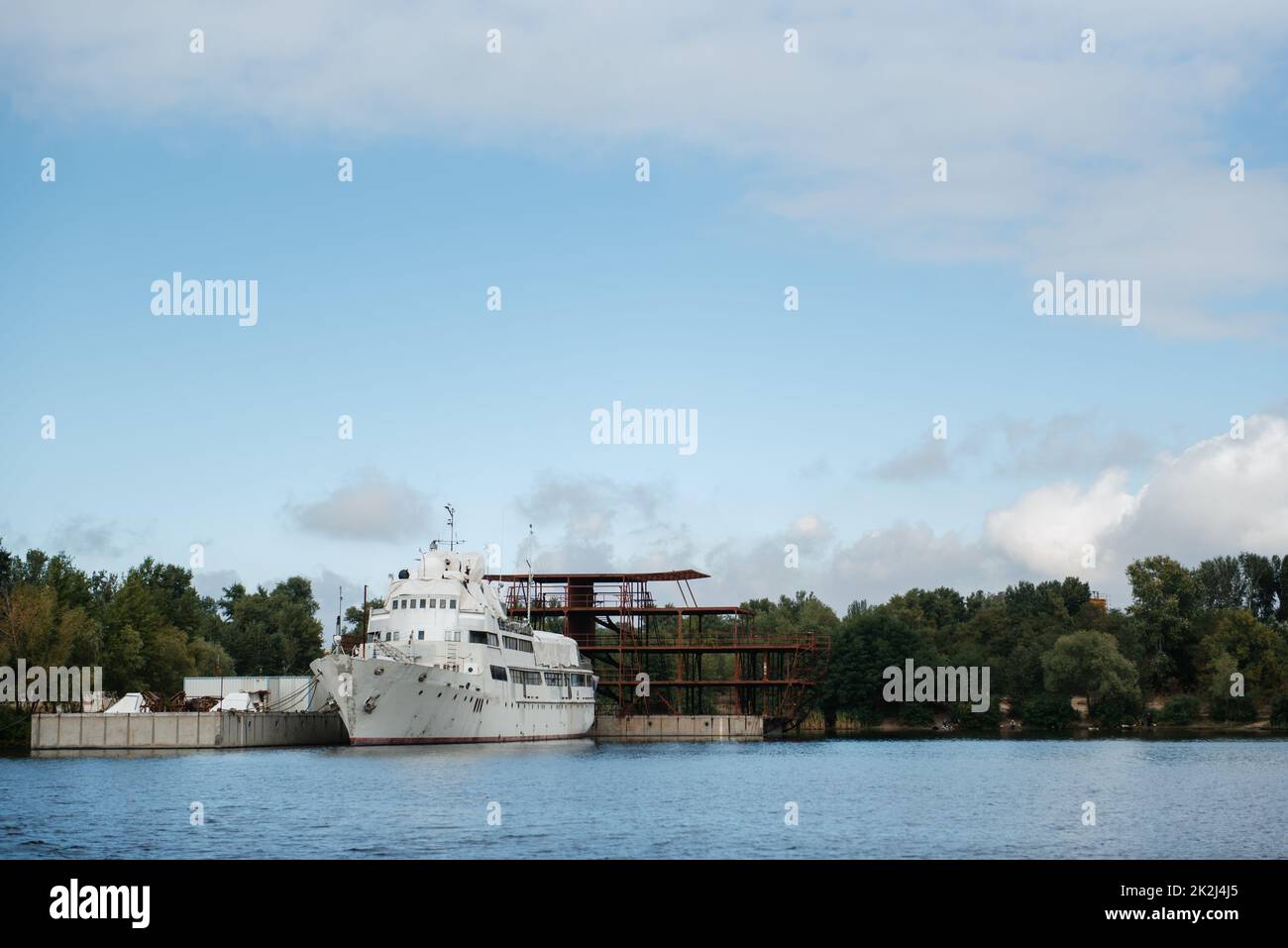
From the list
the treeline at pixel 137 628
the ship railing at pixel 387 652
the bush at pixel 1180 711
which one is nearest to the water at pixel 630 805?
the ship railing at pixel 387 652

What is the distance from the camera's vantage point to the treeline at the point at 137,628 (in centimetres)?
9331

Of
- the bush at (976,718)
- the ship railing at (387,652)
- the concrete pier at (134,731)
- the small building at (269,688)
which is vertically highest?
the ship railing at (387,652)

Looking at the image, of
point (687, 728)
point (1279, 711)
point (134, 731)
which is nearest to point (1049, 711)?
point (1279, 711)

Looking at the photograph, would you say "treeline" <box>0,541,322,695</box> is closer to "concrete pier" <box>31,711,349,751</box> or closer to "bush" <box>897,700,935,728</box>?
"concrete pier" <box>31,711,349,751</box>

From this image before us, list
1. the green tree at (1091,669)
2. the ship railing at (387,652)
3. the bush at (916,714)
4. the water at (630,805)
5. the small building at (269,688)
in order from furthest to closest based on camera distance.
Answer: the bush at (916,714) < the green tree at (1091,669) < the small building at (269,688) < the ship railing at (387,652) < the water at (630,805)

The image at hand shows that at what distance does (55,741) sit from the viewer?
8475 centimetres

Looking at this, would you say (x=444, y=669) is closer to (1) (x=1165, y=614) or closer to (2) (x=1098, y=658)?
(2) (x=1098, y=658)

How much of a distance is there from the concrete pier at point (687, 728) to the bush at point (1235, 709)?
4584 centimetres

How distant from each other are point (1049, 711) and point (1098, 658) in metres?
7.17

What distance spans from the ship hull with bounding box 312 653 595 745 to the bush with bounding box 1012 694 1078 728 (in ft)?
181

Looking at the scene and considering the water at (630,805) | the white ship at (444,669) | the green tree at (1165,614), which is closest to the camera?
the water at (630,805)

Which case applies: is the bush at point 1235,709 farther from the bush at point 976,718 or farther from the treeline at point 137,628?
the treeline at point 137,628
